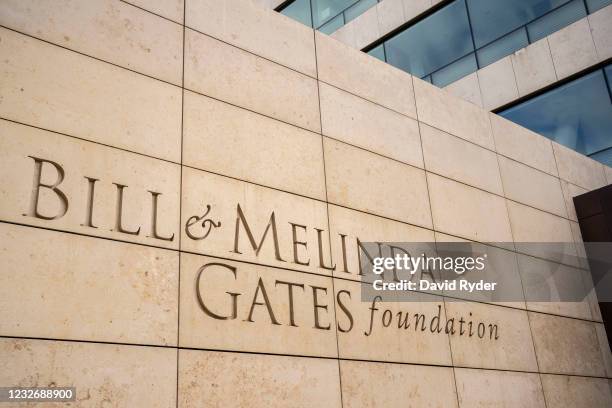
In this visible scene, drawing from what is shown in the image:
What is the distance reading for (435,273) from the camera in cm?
831

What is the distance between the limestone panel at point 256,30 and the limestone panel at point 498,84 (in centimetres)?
864

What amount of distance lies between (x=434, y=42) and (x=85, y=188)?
43.0 ft

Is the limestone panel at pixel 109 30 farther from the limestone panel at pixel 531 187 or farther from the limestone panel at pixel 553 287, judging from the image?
the limestone panel at pixel 553 287

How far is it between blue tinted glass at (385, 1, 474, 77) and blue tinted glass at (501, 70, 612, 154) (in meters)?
2.43

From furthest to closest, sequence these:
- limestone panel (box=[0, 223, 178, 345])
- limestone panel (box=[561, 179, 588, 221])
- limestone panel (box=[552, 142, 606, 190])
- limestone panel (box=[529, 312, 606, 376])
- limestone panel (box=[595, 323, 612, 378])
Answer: limestone panel (box=[552, 142, 606, 190])
limestone panel (box=[561, 179, 588, 221])
limestone panel (box=[595, 323, 612, 378])
limestone panel (box=[529, 312, 606, 376])
limestone panel (box=[0, 223, 178, 345])

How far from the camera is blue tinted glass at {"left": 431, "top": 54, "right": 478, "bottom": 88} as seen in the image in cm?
1614

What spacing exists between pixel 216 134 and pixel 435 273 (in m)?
3.57

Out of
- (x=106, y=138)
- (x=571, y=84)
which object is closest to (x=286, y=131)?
(x=106, y=138)

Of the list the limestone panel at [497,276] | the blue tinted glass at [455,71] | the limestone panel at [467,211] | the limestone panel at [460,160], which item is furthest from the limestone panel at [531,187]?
the blue tinted glass at [455,71]

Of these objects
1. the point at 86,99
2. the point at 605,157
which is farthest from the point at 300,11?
the point at 86,99

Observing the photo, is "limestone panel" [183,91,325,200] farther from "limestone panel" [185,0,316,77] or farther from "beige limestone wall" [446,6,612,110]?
"beige limestone wall" [446,6,612,110]

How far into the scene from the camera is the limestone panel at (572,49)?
14.5 meters

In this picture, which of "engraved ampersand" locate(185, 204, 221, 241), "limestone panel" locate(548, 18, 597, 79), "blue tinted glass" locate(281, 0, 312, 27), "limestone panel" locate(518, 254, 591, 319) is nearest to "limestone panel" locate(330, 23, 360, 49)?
"blue tinted glass" locate(281, 0, 312, 27)

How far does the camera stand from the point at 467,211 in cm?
935
